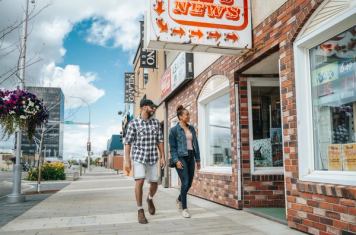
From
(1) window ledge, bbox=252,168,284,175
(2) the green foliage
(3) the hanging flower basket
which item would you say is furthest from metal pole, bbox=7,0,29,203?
(2) the green foliage

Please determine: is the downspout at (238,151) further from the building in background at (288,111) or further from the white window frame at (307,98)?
the white window frame at (307,98)

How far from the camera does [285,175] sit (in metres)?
4.95

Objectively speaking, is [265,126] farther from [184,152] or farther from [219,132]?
[184,152]

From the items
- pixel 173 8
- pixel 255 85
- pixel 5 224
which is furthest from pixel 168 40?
pixel 5 224

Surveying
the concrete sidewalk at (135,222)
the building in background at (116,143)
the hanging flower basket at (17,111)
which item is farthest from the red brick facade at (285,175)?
the building in background at (116,143)

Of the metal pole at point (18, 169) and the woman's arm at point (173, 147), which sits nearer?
the woman's arm at point (173, 147)

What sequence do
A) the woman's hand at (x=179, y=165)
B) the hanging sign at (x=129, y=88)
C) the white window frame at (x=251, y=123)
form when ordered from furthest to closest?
1. the hanging sign at (x=129, y=88)
2. the white window frame at (x=251, y=123)
3. the woman's hand at (x=179, y=165)

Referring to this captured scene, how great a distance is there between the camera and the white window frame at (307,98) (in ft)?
13.8

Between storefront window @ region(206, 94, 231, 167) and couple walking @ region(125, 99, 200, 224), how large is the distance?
1.83 meters

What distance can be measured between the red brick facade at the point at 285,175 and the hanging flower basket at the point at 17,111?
4.30 metres

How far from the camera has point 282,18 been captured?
5148 millimetres

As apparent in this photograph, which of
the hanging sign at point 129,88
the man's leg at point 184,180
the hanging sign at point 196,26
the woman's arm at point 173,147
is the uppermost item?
the hanging sign at point 129,88

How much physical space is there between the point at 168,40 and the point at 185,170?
82.9 inches

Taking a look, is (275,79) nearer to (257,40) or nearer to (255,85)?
(255,85)
